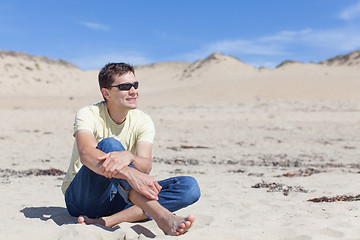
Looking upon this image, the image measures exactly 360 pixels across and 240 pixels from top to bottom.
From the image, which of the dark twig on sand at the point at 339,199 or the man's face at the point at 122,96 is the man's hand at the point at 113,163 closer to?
the man's face at the point at 122,96

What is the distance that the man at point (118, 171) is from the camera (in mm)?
3377

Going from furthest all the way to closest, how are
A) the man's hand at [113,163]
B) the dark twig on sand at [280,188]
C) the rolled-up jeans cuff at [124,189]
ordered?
the dark twig on sand at [280,188] < the rolled-up jeans cuff at [124,189] < the man's hand at [113,163]

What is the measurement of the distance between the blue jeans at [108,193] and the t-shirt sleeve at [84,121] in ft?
0.64

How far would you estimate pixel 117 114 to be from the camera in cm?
379

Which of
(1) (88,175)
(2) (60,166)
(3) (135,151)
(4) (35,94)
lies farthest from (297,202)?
(4) (35,94)

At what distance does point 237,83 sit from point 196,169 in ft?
94.6

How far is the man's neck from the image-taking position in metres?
3.78

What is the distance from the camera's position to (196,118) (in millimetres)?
18812

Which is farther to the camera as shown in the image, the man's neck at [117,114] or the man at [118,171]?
the man's neck at [117,114]

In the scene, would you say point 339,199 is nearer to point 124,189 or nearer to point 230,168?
point 124,189

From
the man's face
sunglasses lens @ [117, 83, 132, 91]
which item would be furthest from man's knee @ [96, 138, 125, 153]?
sunglasses lens @ [117, 83, 132, 91]

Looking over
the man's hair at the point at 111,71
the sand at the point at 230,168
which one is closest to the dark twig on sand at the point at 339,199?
the sand at the point at 230,168

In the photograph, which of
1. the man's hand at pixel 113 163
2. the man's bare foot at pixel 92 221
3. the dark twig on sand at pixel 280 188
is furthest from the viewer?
the dark twig on sand at pixel 280 188

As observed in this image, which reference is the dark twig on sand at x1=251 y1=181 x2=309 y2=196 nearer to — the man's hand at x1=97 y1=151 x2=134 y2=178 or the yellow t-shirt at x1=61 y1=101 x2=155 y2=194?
the yellow t-shirt at x1=61 y1=101 x2=155 y2=194
